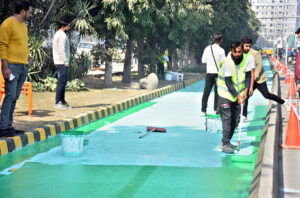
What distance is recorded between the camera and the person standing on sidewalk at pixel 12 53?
7855mm

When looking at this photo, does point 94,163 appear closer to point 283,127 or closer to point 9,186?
point 9,186

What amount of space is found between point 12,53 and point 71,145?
5.53ft

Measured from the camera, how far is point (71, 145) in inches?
297

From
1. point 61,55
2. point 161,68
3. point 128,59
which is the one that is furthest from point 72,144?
point 161,68

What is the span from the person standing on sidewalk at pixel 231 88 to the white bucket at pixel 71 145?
2.09m

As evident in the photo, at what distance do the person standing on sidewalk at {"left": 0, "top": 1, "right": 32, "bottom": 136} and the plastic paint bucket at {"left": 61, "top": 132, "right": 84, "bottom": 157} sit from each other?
114 cm

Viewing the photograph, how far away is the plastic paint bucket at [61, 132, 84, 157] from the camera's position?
755cm

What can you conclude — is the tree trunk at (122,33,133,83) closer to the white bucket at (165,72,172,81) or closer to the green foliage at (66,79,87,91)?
the white bucket at (165,72,172,81)

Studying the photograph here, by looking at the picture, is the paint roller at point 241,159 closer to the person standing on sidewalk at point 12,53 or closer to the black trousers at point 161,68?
the person standing on sidewalk at point 12,53

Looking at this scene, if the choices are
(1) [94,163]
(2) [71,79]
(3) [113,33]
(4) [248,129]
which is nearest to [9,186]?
(1) [94,163]

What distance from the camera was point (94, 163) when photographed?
725cm

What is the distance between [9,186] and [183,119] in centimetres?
680

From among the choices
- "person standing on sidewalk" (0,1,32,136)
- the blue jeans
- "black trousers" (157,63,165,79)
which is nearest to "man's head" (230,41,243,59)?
"person standing on sidewalk" (0,1,32,136)

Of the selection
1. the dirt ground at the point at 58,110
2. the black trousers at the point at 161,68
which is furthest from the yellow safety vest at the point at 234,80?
the black trousers at the point at 161,68
